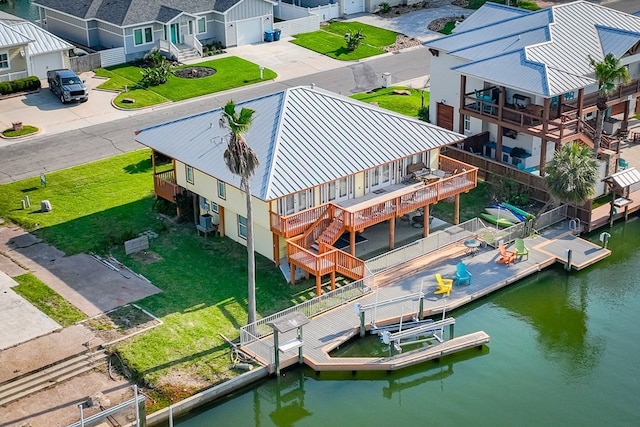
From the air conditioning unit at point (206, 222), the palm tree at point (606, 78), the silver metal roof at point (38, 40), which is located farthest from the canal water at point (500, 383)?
the silver metal roof at point (38, 40)

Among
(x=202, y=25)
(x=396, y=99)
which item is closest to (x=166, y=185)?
(x=396, y=99)

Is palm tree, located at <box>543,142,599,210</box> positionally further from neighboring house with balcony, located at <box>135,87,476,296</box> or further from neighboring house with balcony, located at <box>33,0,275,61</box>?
neighboring house with balcony, located at <box>33,0,275,61</box>

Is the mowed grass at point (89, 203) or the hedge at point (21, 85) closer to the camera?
the mowed grass at point (89, 203)

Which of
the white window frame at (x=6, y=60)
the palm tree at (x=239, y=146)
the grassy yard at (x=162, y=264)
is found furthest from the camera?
the white window frame at (x=6, y=60)

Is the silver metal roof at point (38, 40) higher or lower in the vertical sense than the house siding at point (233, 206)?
higher

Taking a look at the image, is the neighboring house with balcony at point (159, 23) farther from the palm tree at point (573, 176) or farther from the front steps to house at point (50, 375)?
the front steps to house at point (50, 375)

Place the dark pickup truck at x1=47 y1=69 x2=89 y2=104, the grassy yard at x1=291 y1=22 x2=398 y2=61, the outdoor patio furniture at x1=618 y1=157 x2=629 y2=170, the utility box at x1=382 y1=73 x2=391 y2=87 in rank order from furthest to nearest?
the grassy yard at x1=291 y1=22 x2=398 y2=61, the utility box at x1=382 y1=73 x2=391 y2=87, the dark pickup truck at x1=47 y1=69 x2=89 y2=104, the outdoor patio furniture at x1=618 y1=157 x2=629 y2=170

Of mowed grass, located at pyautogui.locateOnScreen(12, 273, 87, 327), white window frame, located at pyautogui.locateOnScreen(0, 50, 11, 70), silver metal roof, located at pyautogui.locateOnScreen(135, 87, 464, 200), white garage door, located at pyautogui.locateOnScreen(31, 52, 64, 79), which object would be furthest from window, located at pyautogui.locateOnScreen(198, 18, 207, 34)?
mowed grass, located at pyautogui.locateOnScreen(12, 273, 87, 327)
